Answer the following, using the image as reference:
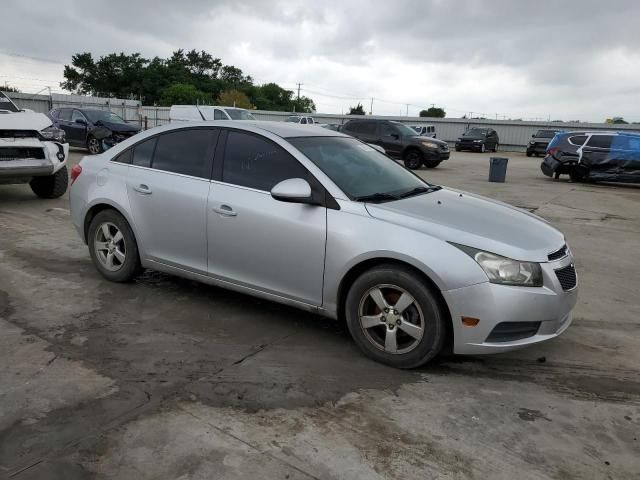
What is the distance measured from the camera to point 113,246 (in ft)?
16.4

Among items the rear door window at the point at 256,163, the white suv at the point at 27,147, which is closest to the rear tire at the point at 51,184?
the white suv at the point at 27,147

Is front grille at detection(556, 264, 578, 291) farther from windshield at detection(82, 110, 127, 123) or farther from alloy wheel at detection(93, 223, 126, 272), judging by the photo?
windshield at detection(82, 110, 127, 123)

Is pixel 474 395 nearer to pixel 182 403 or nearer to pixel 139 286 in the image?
pixel 182 403

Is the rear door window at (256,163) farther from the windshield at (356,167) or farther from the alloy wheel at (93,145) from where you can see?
the alloy wheel at (93,145)

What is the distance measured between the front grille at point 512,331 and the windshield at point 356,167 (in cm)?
129

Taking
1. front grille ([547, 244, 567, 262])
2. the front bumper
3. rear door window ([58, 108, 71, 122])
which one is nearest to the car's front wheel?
the front bumper

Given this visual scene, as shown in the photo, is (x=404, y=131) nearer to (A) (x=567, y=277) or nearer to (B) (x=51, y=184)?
(B) (x=51, y=184)

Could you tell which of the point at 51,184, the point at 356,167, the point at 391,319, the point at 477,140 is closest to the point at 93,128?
the point at 51,184

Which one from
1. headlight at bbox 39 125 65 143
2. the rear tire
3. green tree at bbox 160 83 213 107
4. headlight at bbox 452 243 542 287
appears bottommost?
the rear tire

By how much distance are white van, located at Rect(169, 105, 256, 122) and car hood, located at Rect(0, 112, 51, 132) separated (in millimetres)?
11822

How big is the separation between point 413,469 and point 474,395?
906mm

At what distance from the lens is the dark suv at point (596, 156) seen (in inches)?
604

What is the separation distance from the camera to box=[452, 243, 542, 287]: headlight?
10.7 feet

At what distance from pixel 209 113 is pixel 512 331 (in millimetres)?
19355
